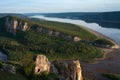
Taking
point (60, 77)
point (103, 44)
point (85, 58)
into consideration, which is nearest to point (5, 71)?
point (60, 77)

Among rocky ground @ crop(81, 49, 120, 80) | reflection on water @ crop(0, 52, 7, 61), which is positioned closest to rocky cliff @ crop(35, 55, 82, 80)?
rocky ground @ crop(81, 49, 120, 80)

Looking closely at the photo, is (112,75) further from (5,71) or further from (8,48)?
(8,48)

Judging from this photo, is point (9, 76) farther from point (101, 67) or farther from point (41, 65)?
point (101, 67)

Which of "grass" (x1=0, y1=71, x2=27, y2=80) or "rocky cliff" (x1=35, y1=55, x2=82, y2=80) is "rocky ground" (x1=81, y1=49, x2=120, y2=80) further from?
"grass" (x1=0, y1=71, x2=27, y2=80)

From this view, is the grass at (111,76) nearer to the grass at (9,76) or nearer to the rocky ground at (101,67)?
the rocky ground at (101,67)

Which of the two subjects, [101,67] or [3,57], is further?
[3,57]

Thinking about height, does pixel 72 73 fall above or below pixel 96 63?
above

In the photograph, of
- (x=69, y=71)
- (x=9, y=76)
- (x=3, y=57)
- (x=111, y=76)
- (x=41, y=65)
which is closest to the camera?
(x=9, y=76)

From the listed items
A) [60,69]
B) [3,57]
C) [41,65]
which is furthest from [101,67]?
[41,65]

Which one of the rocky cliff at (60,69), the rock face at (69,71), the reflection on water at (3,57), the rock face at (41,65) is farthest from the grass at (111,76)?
the reflection on water at (3,57)
